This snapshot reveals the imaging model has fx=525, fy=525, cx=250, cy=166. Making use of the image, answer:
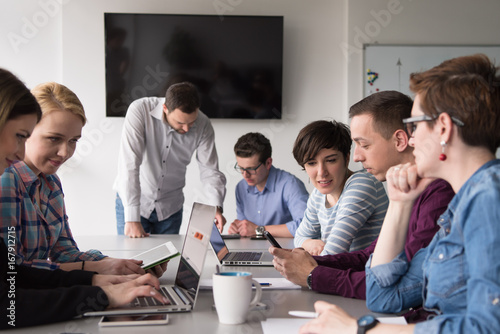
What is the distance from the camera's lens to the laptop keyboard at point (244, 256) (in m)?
2.06

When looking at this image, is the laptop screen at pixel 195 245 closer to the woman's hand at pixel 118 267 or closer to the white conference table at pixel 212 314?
the white conference table at pixel 212 314

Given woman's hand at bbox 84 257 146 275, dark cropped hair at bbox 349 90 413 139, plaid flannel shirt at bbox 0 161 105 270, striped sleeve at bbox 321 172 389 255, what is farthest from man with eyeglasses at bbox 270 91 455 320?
plaid flannel shirt at bbox 0 161 105 270

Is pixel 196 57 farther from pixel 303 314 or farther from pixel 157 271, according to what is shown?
pixel 303 314

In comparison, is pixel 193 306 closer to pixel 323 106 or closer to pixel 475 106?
pixel 475 106

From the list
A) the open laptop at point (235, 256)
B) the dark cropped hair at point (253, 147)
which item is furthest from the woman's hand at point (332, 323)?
the dark cropped hair at point (253, 147)

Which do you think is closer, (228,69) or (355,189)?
(355,189)

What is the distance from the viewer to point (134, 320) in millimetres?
1137

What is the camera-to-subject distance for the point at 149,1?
173 inches

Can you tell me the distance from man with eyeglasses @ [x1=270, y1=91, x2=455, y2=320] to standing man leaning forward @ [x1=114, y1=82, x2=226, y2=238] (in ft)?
5.03

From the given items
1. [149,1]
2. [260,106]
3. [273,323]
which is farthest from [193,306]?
[149,1]

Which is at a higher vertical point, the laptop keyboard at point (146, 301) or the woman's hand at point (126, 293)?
the woman's hand at point (126, 293)

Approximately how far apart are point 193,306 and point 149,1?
366cm

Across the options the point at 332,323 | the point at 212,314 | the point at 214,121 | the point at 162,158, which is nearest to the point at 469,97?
the point at 332,323

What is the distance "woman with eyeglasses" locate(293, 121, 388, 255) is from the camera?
6.21 ft
